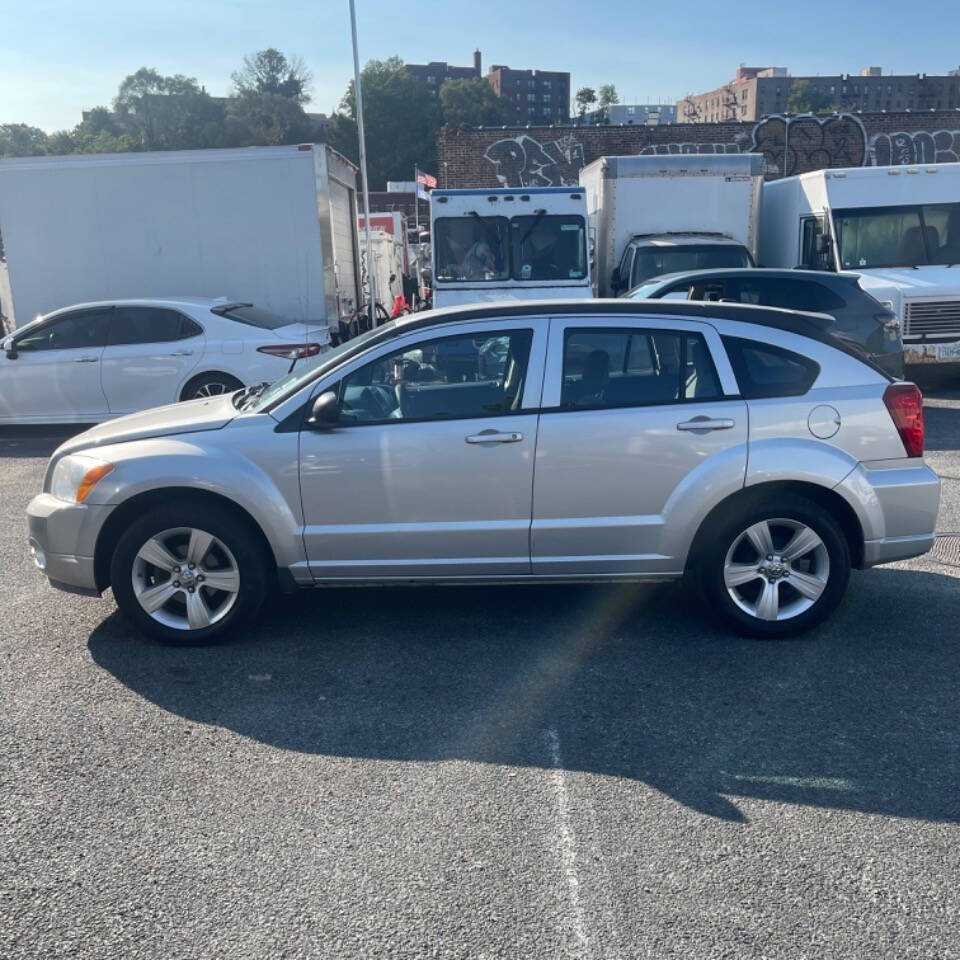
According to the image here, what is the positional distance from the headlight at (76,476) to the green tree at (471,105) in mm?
95490

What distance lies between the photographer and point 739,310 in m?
5.26

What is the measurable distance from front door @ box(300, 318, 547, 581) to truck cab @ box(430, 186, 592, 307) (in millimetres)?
8079

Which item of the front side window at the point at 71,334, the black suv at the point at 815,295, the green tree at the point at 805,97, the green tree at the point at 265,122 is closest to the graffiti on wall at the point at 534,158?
the black suv at the point at 815,295

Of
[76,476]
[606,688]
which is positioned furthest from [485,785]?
[76,476]

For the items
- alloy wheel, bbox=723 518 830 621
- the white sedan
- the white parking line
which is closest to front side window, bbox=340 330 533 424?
alloy wheel, bbox=723 518 830 621

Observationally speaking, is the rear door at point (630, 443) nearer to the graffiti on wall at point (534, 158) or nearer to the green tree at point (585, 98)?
the graffiti on wall at point (534, 158)

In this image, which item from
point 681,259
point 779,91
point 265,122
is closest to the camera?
point 681,259

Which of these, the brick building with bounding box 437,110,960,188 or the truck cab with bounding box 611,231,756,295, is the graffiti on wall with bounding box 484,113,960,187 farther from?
the truck cab with bounding box 611,231,756,295

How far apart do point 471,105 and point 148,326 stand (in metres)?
96.6

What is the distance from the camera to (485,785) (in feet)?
12.5

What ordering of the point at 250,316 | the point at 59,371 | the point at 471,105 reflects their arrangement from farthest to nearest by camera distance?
1. the point at 471,105
2. the point at 250,316
3. the point at 59,371

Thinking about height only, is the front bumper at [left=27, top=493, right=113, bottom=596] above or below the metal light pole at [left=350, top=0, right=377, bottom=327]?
below

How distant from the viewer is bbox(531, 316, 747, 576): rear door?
500cm

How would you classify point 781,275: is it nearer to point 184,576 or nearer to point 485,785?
point 184,576
